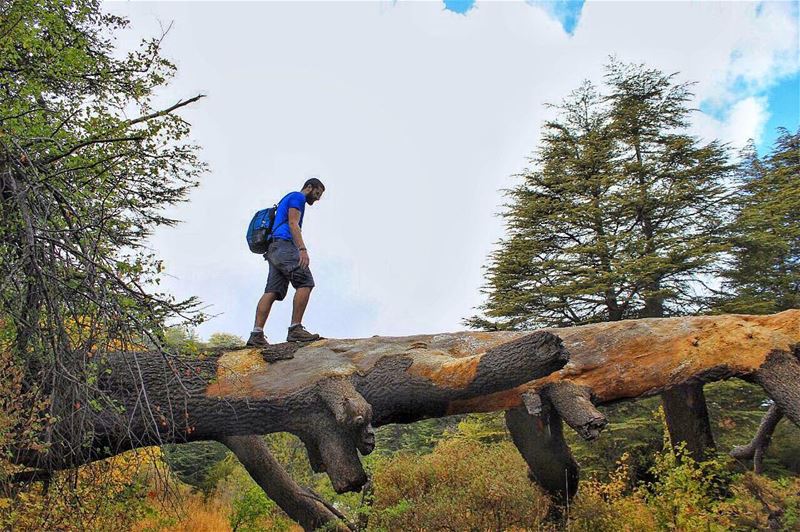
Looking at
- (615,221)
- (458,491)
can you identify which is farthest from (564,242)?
(458,491)

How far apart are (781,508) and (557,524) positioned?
3.12 meters

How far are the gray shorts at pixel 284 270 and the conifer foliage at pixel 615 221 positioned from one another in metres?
9.12

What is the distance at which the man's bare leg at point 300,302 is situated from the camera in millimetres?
6051

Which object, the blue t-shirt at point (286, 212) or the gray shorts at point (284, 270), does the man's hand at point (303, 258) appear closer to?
the gray shorts at point (284, 270)

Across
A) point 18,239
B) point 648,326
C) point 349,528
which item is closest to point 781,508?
point 648,326

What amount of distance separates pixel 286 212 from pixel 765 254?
41.9 ft

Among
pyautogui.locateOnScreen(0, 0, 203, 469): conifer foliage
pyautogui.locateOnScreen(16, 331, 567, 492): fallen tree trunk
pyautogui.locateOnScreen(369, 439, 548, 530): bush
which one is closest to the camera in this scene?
pyautogui.locateOnScreen(0, 0, 203, 469): conifer foliage

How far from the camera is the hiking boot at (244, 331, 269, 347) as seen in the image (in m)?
6.10

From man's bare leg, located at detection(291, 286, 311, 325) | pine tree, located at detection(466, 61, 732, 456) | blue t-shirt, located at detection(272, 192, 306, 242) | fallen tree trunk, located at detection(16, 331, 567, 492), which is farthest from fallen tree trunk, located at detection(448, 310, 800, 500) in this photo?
pine tree, located at detection(466, 61, 732, 456)

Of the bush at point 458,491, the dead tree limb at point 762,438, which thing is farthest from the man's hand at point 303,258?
the dead tree limb at point 762,438

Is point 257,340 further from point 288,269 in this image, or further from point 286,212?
point 286,212

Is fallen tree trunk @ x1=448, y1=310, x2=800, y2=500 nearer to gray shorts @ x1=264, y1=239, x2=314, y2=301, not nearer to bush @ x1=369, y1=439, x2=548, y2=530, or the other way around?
gray shorts @ x1=264, y1=239, x2=314, y2=301

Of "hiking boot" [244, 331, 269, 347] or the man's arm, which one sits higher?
the man's arm

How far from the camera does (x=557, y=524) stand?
7605 millimetres
